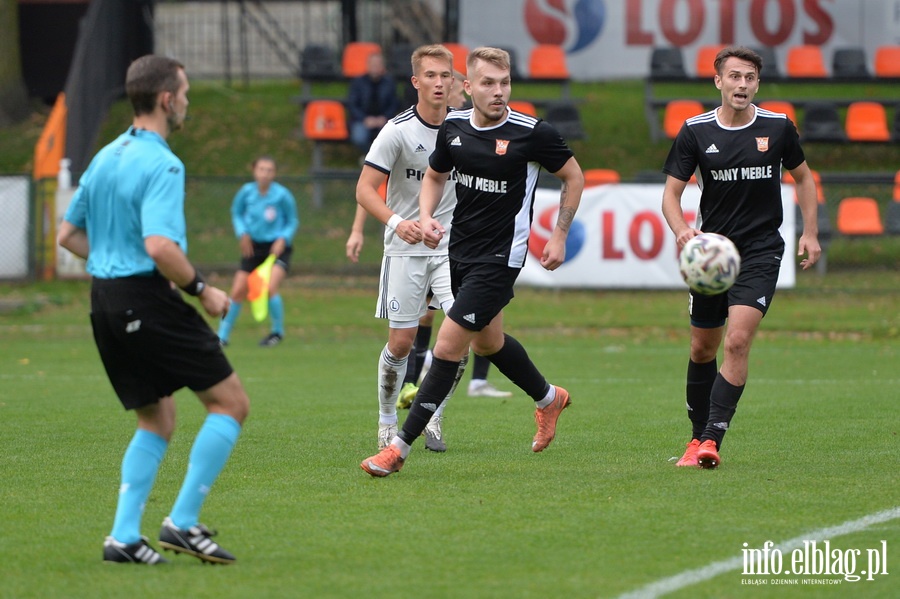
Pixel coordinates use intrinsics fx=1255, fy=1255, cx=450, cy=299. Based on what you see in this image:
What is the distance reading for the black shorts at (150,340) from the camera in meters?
4.94

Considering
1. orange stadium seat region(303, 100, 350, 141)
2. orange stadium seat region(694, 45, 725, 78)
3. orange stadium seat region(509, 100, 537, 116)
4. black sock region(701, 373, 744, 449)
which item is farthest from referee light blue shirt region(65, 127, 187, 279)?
orange stadium seat region(694, 45, 725, 78)

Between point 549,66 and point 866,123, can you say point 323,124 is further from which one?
point 866,123

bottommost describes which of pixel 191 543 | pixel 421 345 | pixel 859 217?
pixel 859 217

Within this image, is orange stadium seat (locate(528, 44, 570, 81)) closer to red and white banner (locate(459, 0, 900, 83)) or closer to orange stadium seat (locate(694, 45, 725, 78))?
red and white banner (locate(459, 0, 900, 83))

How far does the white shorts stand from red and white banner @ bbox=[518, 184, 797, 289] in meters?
9.85

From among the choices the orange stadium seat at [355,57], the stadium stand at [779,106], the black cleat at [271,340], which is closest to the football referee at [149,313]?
the black cleat at [271,340]

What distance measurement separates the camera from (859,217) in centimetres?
1938

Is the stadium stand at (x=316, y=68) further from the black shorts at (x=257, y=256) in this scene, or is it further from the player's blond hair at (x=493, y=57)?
the player's blond hair at (x=493, y=57)

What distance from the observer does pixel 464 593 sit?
4.63 meters

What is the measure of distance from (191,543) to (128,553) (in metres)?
0.26

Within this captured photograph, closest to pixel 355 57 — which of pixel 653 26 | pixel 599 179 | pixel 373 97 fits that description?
pixel 373 97

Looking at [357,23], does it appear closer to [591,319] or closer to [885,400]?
[591,319]

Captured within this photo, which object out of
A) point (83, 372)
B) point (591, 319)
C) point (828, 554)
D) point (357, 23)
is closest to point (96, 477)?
point (828, 554)

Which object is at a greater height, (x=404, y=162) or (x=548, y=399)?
(x=404, y=162)
